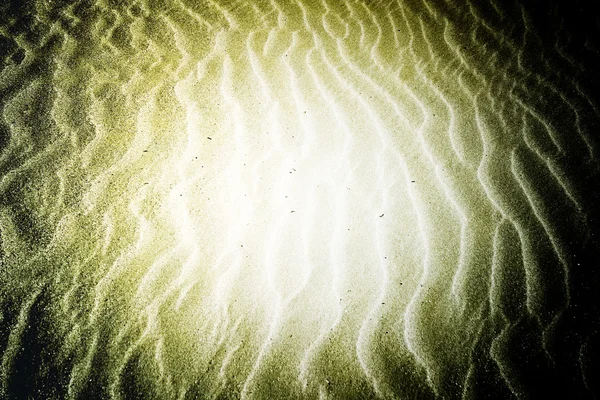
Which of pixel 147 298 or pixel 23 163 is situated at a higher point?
pixel 23 163

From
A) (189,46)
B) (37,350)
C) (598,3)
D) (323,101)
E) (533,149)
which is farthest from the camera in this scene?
(598,3)

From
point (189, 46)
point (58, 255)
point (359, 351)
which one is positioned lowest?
point (359, 351)

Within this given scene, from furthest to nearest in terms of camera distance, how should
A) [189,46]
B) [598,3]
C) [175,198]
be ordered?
[598,3]
[189,46]
[175,198]

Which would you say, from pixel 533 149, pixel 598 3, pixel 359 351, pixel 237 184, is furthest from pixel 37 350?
pixel 598 3

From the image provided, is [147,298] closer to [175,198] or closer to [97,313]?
[97,313]

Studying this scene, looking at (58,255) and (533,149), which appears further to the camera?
(533,149)

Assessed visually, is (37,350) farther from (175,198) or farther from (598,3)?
(598,3)
